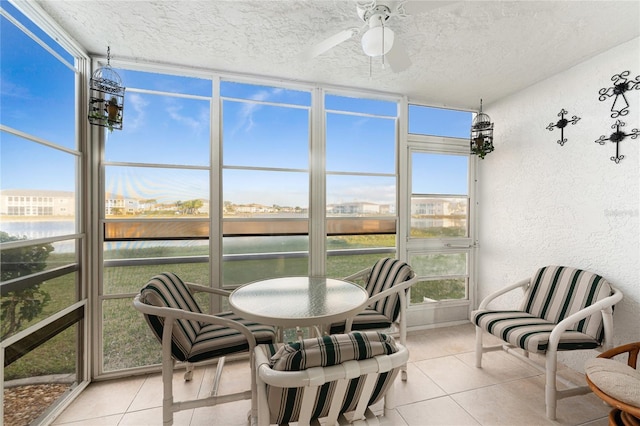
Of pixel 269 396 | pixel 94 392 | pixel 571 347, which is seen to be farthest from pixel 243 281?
pixel 571 347

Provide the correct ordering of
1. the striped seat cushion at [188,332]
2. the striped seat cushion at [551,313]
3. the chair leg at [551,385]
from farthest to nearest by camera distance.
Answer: the striped seat cushion at [551,313] < the chair leg at [551,385] < the striped seat cushion at [188,332]

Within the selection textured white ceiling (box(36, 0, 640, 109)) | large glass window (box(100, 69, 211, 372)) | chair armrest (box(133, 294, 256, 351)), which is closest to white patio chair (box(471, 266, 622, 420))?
textured white ceiling (box(36, 0, 640, 109))

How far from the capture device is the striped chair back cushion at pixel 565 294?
85.1 inches

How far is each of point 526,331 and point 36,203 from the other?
11.8ft

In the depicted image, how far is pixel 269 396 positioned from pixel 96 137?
2522 mm

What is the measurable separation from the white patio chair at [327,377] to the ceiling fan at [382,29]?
1.40 meters

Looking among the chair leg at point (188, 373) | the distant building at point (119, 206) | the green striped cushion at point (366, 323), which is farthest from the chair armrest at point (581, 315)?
the distant building at point (119, 206)

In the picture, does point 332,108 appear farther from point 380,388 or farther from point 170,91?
point 380,388

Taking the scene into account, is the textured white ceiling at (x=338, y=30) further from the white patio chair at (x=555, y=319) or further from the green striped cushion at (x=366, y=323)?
the green striped cushion at (x=366, y=323)

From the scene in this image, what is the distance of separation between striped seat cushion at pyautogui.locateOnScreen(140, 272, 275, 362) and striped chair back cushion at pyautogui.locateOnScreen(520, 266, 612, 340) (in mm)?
2382

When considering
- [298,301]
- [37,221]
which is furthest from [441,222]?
[37,221]

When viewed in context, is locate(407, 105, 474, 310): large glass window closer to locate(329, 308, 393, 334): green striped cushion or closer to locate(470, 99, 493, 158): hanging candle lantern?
locate(470, 99, 493, 158): hanging candle lantern

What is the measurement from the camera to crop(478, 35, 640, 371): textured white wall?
86.6 inches

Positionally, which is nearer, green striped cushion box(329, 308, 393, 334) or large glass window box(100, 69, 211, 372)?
green striped cushion box(329, 308, 393, 334)
